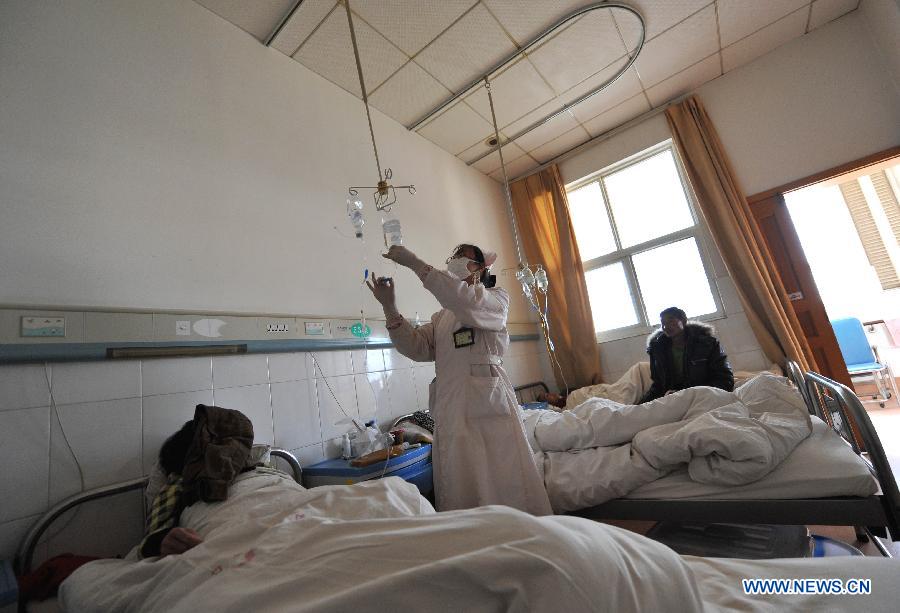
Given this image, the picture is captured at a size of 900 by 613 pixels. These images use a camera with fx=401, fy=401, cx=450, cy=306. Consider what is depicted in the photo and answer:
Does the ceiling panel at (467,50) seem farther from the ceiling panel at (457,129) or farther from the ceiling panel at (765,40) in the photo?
the ceiling panel at (765,40)

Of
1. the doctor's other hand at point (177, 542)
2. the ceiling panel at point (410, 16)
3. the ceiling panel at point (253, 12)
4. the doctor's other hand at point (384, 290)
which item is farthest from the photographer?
the ceiling panel at point (410, 16)

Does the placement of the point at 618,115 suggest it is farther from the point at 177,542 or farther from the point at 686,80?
the point at 177,542

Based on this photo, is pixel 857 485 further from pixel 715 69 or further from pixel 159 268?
pixel 715 69

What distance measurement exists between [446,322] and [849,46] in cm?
417

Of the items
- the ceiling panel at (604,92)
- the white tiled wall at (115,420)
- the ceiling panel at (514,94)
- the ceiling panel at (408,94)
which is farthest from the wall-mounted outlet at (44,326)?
the ceiling panel at (604,92)

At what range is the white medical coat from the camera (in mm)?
1673

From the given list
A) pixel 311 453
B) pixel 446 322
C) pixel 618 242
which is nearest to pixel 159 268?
pixel 311 453

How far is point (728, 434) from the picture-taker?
153 centimetres

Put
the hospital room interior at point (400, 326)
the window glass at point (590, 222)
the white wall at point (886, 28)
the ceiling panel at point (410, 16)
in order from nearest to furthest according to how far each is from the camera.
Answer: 1. the hospital room interior at point (400, 326)
2. the ceiling panel at point (410, 16)
3. the white wall at point (886, 28)
4. the window glass at point (590, 222)

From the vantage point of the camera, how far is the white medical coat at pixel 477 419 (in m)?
1.67

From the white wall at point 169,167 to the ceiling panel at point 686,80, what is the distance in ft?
9.47

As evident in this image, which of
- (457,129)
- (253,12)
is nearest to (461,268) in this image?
(253,12)

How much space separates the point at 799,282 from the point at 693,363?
1.66 m

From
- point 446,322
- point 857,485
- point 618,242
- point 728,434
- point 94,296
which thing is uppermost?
point 618,242
